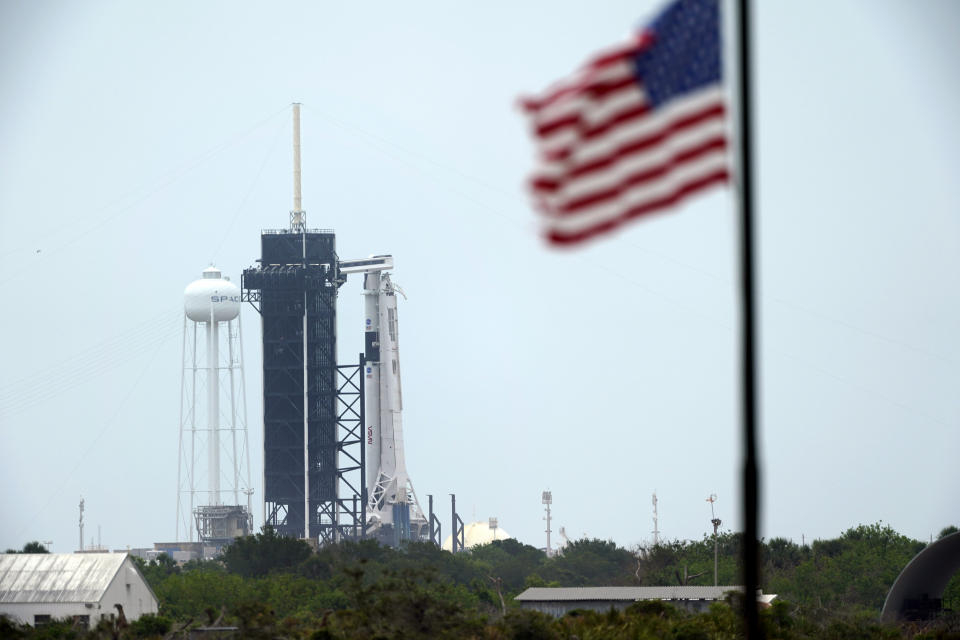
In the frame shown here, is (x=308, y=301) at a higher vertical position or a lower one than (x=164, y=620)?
higher

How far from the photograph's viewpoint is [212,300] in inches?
6850

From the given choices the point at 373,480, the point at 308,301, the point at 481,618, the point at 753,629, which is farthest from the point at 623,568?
the point at 753,629

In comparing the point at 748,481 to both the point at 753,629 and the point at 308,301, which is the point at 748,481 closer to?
the point at 753,629

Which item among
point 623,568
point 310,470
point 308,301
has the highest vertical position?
point 308,301

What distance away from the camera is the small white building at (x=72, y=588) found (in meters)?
81.8

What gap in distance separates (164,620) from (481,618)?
14.4 m

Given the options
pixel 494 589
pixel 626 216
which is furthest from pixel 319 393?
pixel 626 216

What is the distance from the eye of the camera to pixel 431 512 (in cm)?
18338

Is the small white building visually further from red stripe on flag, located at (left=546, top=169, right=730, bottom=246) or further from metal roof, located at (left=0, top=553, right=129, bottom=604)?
red stripe on flag, located at (left=546, top=169, right=730, bottom=246)

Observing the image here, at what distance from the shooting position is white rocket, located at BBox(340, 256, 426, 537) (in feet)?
560

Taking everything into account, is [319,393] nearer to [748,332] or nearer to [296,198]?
[296,198]

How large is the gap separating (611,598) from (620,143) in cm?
7719

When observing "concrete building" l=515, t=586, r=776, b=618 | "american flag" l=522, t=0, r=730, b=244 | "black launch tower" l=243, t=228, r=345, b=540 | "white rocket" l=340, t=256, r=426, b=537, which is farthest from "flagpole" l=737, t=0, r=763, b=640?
"white rocket" l=340, t=256, r=426, b=537

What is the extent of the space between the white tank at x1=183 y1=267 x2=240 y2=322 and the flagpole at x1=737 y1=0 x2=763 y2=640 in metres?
162
